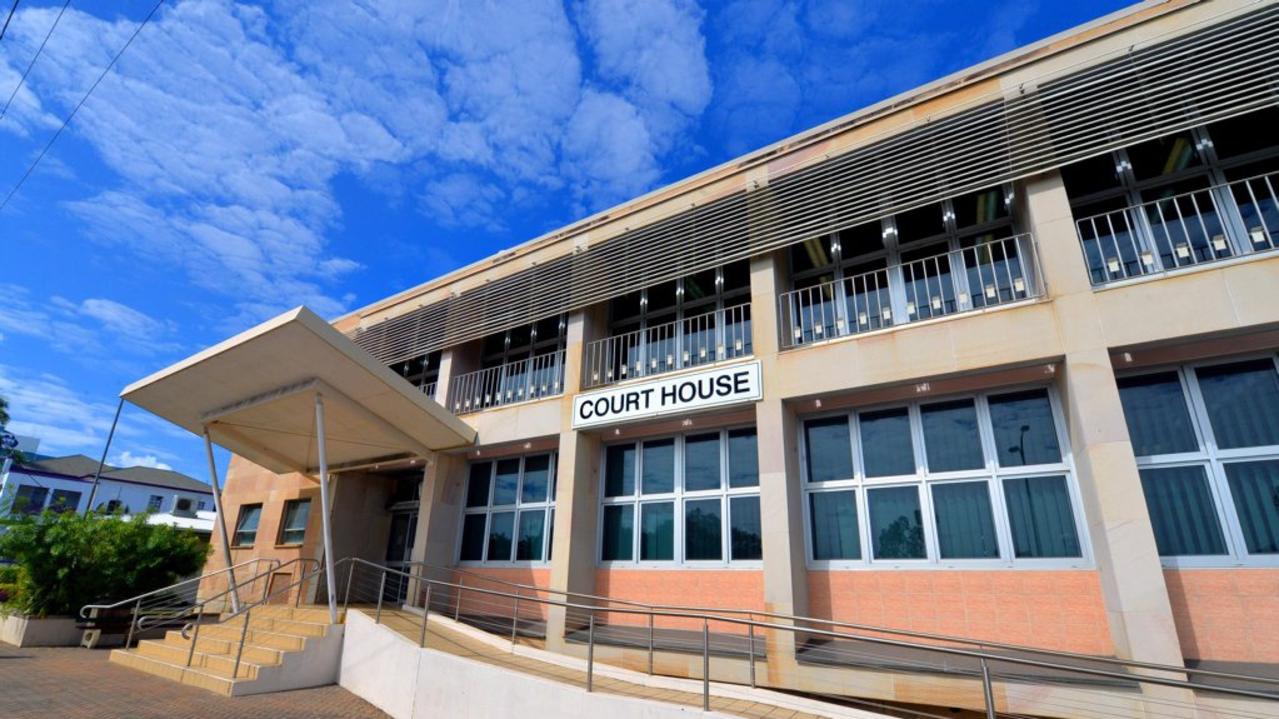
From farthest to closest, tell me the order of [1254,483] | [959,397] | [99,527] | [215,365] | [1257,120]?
[99,527] → [215,365] → [959,397] → [1257,120] → [1254,483]

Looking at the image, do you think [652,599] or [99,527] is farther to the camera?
[99,527]

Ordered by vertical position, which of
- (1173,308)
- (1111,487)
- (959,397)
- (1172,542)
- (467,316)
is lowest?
(1172,542)

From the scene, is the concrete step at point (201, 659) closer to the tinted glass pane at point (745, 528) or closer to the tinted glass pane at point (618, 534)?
the tinted glass pane at point (618, 534)

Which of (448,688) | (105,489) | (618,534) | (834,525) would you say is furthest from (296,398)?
(105,489)

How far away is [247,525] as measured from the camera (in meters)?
15.4

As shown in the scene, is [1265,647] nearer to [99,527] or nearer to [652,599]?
[652,599]

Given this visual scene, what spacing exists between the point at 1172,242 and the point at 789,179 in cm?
433

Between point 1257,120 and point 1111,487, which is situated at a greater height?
point 1257,120

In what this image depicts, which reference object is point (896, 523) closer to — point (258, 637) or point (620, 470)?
point (620, 470)

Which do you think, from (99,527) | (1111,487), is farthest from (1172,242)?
(99,527)

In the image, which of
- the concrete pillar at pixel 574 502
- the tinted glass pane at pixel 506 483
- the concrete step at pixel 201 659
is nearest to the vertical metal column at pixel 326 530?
the concrete step at pixel 201 659

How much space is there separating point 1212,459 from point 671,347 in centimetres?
671

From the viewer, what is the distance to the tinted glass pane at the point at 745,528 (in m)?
8.15

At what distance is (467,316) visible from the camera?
1192 centimetres
